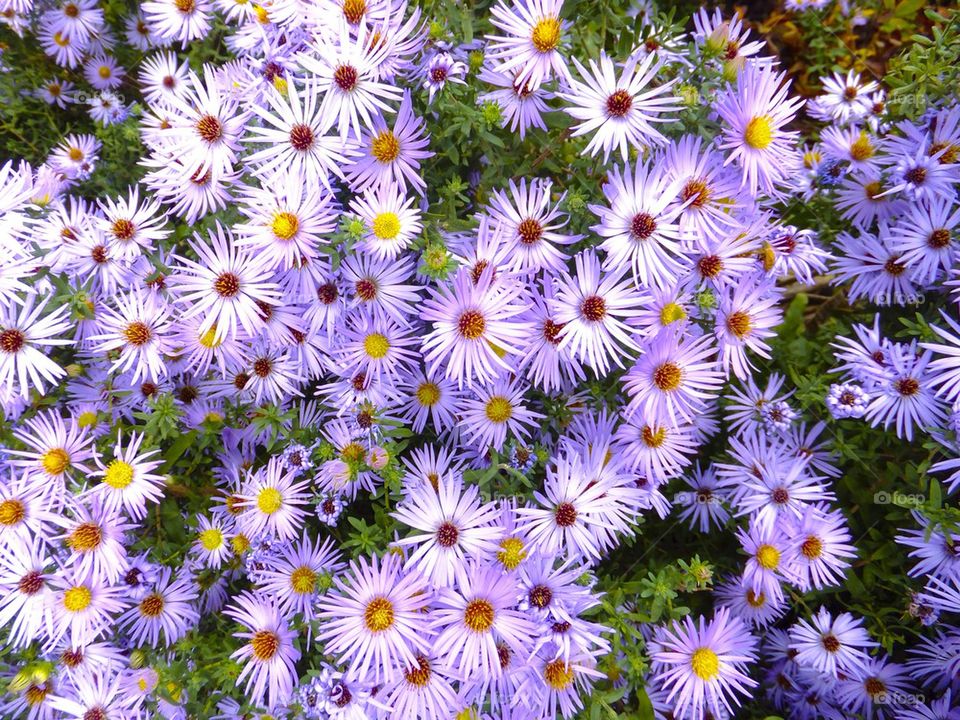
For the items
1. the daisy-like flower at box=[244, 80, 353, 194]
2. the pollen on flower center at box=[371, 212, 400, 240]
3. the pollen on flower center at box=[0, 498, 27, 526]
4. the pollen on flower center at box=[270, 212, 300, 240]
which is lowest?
the pollen on flower center at box=[0, 498, 27, 526]

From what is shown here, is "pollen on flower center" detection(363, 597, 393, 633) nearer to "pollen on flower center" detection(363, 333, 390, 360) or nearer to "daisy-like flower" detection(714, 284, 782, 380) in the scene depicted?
"pollen on flower center" detection(363, 333, 390, 360)

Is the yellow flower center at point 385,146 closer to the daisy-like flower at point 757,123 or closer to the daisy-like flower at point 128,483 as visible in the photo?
the daisy-like flower at point 757,123

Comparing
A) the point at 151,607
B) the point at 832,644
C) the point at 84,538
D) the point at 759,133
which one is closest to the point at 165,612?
the point at 151,607

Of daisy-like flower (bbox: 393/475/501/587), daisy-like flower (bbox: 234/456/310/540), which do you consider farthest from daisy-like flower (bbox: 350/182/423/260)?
daisy-like flower (bbox: 234/456/310/540)

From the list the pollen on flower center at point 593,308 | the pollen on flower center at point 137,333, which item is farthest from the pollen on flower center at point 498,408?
the pollen on flower center at point 137,333

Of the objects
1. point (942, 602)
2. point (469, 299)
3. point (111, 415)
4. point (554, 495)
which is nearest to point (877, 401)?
point (942, 602)

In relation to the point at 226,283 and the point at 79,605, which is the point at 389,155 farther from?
the point at 79,605
